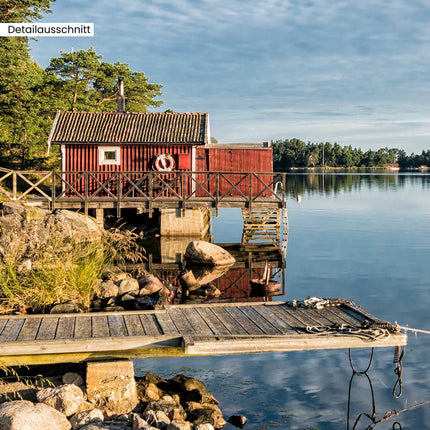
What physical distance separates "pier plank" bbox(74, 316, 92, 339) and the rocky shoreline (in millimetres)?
500

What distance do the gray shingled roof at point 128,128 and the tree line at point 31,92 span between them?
460 cm

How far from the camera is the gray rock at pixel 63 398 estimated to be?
6551 millimetres

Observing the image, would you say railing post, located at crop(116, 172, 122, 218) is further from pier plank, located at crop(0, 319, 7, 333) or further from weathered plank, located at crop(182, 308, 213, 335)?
pier plank, located at crop(0, 319, 7, 333)

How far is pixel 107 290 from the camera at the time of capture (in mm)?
11461

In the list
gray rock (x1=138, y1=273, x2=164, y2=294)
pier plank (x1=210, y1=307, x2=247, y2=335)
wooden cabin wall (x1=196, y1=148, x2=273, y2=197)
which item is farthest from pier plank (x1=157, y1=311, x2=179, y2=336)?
wooden cabin wall (x1=196, y1=148, x2=273, y2=197)

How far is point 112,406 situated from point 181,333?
1.24 metres

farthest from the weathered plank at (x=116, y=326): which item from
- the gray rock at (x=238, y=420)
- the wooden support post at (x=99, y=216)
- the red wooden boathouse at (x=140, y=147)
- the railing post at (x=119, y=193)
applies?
the red wooden boathouse at (x=140, y=147)

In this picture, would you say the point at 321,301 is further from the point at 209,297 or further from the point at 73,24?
the point at 73,24

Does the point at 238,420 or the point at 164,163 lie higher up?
the point at 164,163

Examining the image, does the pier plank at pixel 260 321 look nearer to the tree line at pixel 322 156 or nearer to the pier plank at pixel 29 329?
the pier plank at pixel 29 329

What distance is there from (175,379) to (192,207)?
1354cm

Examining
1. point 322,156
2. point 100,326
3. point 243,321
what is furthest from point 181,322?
point 322,156

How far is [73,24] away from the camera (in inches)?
836

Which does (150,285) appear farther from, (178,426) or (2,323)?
(178,426)
